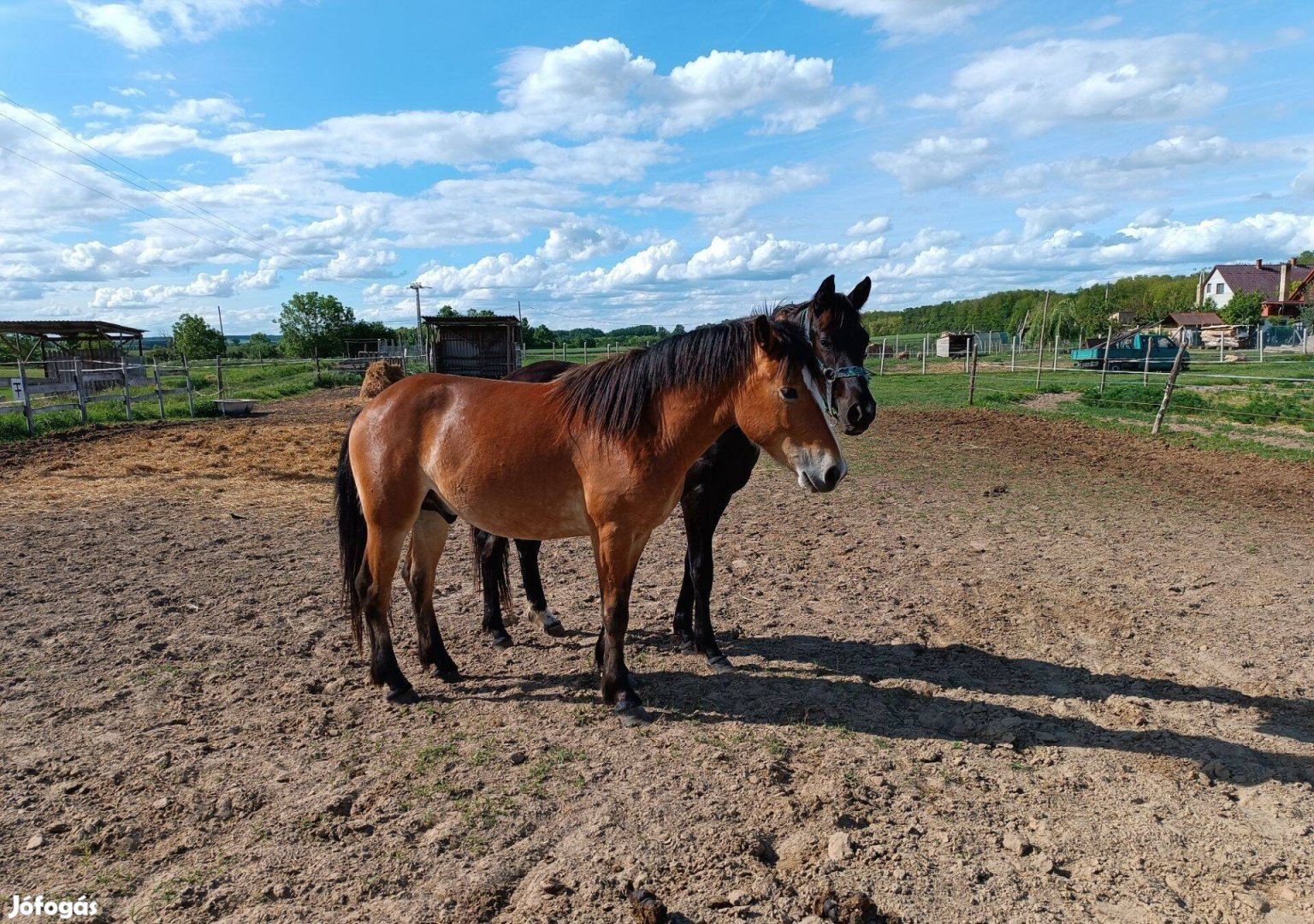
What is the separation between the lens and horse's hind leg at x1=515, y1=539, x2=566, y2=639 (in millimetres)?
4852

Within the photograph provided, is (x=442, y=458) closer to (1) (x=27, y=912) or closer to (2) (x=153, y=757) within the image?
(2) (x=153, y=757)

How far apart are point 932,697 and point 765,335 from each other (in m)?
2.25

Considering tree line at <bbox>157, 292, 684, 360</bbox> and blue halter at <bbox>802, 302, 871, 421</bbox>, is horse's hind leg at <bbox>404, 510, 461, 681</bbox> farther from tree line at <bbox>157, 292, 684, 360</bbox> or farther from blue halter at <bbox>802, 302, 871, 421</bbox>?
tree line at <bbox>157, 292, 684, 360</bbox>

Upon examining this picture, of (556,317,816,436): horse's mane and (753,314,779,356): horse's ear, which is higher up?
(753,314,779,356): horse's ear

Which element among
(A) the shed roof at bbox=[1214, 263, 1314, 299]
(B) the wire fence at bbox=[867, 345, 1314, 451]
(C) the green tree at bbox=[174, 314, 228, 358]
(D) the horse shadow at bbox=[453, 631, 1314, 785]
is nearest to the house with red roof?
(A) the shed roof at bbox=[1214, 263, 1314, 299]

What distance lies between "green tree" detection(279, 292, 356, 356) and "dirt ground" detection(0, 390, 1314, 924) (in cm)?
5679

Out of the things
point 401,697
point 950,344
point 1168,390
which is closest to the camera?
point 401,697

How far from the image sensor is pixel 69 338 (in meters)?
31.2

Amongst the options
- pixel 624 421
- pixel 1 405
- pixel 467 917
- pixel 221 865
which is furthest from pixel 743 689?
pixel 1 405

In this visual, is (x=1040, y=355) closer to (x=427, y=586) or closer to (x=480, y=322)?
(x=480, y=322)

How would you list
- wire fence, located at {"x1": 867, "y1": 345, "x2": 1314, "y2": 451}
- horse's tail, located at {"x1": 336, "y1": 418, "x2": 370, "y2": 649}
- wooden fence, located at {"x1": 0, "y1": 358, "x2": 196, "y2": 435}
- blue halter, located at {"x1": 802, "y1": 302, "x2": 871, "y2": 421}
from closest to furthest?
1. blue halter, located at {"x1": 802, "y1": 302, "x2": 871, "y2": 421}
2. horse's tail, located at {"x1": 336, "y1": 418, "x2": 370, "y2": 649}
3. wire fence, located at {"x1": 867, "y1": 345, "x2": 1314, "y2": 451}
4. wooden fence, located at {"x1": 0, "y1": 358, "x2": 196, "y2": 435}

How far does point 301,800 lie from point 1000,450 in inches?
461

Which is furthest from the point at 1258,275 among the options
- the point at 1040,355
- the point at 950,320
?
the point at 1040,355

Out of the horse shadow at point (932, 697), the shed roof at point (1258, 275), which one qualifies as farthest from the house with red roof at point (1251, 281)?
the horse shadow at point (932, 697)
